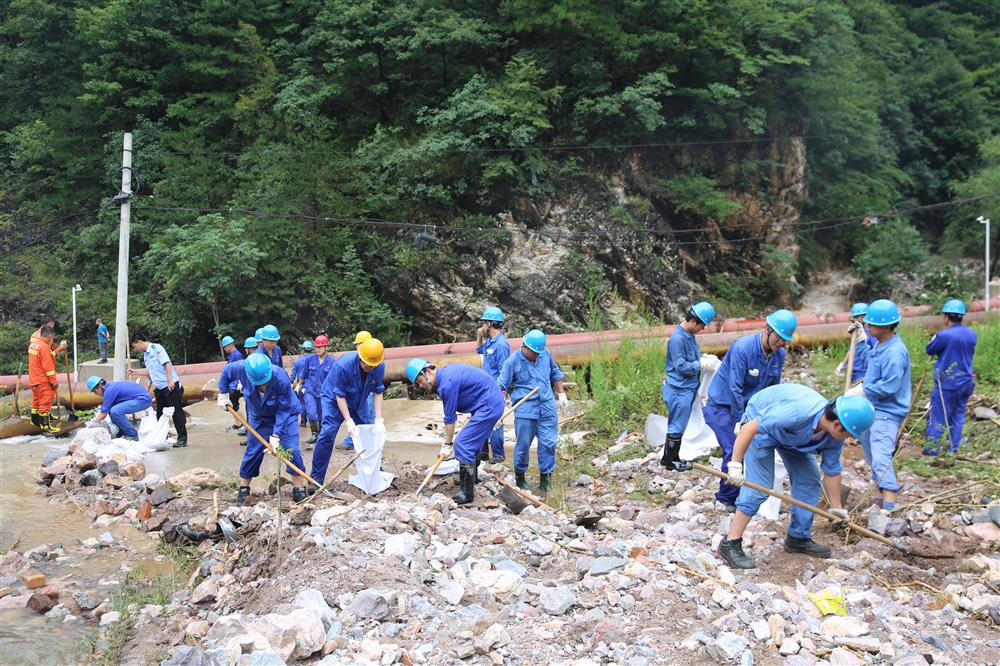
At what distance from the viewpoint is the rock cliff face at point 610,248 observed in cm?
1927


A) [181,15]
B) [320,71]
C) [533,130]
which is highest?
[181,15]

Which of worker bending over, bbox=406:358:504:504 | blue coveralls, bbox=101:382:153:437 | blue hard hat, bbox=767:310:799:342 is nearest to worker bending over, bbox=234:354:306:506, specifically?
worker bending over, bbox=406:358:504:504

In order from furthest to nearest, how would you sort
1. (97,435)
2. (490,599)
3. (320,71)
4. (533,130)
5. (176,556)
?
1. (320,71)
2. (533,130)
3. (97,435)
4. (176,556)
5. (490,599)

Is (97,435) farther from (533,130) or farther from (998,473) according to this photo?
(533,130)

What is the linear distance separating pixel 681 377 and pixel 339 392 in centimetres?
311

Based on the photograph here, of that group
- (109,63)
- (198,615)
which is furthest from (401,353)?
(109,63)

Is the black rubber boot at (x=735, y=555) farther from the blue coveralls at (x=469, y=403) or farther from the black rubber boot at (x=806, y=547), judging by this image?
the blue coveralls at (x=469, y=403)

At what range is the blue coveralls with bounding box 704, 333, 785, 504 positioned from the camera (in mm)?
6555

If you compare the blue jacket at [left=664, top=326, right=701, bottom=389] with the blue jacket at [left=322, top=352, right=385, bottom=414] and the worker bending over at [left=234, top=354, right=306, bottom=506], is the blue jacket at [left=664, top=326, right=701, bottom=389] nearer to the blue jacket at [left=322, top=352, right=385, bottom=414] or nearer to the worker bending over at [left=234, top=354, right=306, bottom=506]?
the blue jacket at [left=322, top=352, right=385, bottom=414]

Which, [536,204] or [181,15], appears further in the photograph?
[181,15]

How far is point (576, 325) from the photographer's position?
19.3 m

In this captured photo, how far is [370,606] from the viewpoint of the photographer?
4.50 metres

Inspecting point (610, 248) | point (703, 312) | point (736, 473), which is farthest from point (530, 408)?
point (610, 248)

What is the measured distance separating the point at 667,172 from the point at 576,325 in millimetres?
5405
